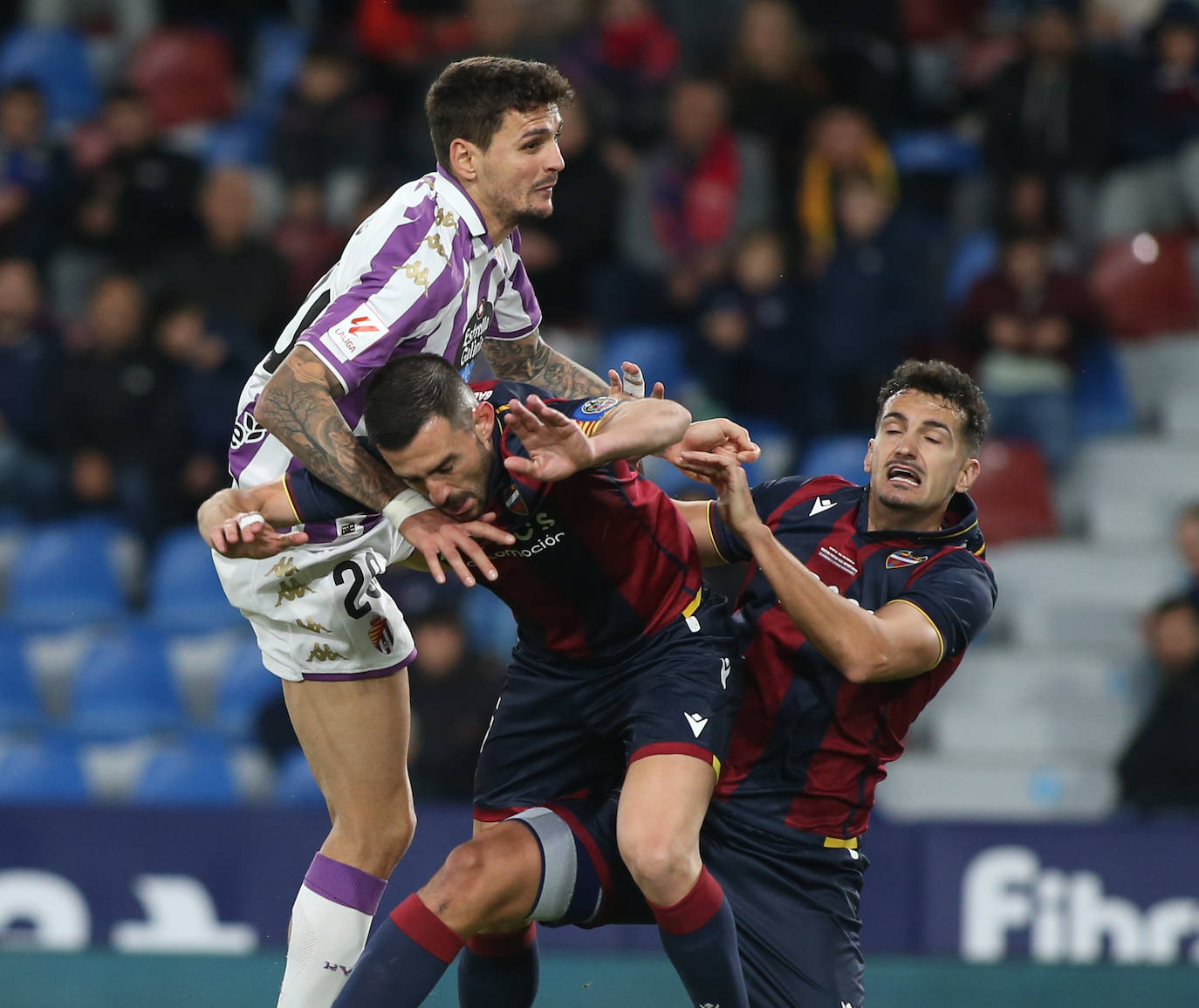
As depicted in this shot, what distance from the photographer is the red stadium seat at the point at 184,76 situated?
39.4 ft

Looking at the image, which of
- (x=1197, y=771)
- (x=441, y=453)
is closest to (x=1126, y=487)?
(x=1197, y=771)

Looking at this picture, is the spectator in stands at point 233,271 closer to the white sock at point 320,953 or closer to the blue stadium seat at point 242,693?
the blue stadium seat at point 242,693

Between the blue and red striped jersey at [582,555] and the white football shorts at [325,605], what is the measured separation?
1.08 ft

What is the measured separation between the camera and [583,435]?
393 cm

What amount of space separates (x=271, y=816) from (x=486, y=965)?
10.5 ft

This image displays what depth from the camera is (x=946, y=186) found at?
9789mm

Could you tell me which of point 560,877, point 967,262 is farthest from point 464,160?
point 967,262

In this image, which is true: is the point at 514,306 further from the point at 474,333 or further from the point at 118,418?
the point at 118,418

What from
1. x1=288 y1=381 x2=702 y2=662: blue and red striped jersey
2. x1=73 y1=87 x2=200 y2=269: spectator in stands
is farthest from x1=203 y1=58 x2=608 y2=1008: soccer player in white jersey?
x1=73 y1=87 x2=200 y2=269: spectator in stands

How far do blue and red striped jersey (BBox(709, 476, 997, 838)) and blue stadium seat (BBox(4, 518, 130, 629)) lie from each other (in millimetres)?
5991

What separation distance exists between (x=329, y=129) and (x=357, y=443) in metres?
6.91

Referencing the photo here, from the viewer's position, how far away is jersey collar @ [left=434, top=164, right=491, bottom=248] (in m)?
4.45

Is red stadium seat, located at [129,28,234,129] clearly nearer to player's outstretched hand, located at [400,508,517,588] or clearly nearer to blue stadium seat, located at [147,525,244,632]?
blue stadium seat, located at [147,525,244,632]

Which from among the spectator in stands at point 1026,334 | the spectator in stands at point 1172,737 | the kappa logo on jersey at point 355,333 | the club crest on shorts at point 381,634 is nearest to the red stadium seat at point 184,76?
the spectator in stands at point 1026,334
